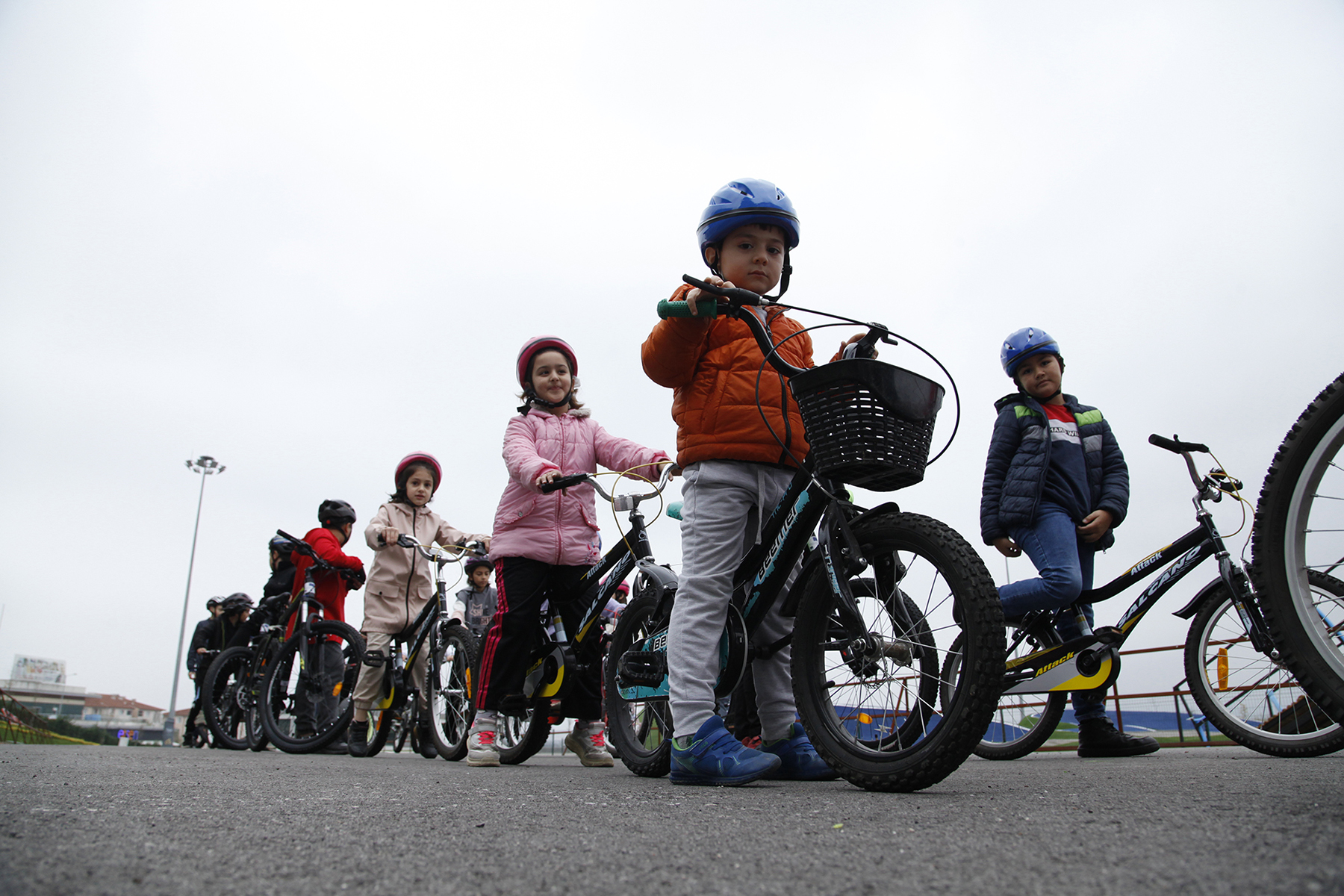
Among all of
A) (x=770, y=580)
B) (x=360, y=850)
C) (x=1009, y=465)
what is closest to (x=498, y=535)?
(x=770, y=580)

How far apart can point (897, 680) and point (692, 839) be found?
1015 millimetres

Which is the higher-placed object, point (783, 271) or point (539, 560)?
point (783, 271)

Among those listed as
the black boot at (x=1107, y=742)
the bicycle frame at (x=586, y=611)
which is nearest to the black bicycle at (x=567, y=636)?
the bicycle frame at (x=586, y=611)

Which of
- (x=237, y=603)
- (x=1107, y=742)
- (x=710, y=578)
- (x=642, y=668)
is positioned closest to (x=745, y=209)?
(x=710, y=578)

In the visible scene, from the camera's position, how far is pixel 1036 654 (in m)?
3.82

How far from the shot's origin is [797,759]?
2723 millimetres

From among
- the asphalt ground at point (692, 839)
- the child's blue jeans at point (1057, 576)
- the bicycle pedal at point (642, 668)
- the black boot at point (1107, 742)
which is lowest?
the black boot at point (1107, 742)

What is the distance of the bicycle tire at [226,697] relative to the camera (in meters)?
A: 6.82

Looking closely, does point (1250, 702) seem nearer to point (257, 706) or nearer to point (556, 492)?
point (556, 492)

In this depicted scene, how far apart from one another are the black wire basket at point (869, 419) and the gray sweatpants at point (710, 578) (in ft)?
1.63

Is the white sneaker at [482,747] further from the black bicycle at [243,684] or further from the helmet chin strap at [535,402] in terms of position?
the black bicycle at [243,684]

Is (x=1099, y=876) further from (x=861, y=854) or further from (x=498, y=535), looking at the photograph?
(x=498, y=535)

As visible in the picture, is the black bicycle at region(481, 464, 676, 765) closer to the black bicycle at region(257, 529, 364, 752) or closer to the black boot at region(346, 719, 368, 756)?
the black boot at region(346, 719, 368, 756)

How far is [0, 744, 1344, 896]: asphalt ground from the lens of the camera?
3.43 feet
